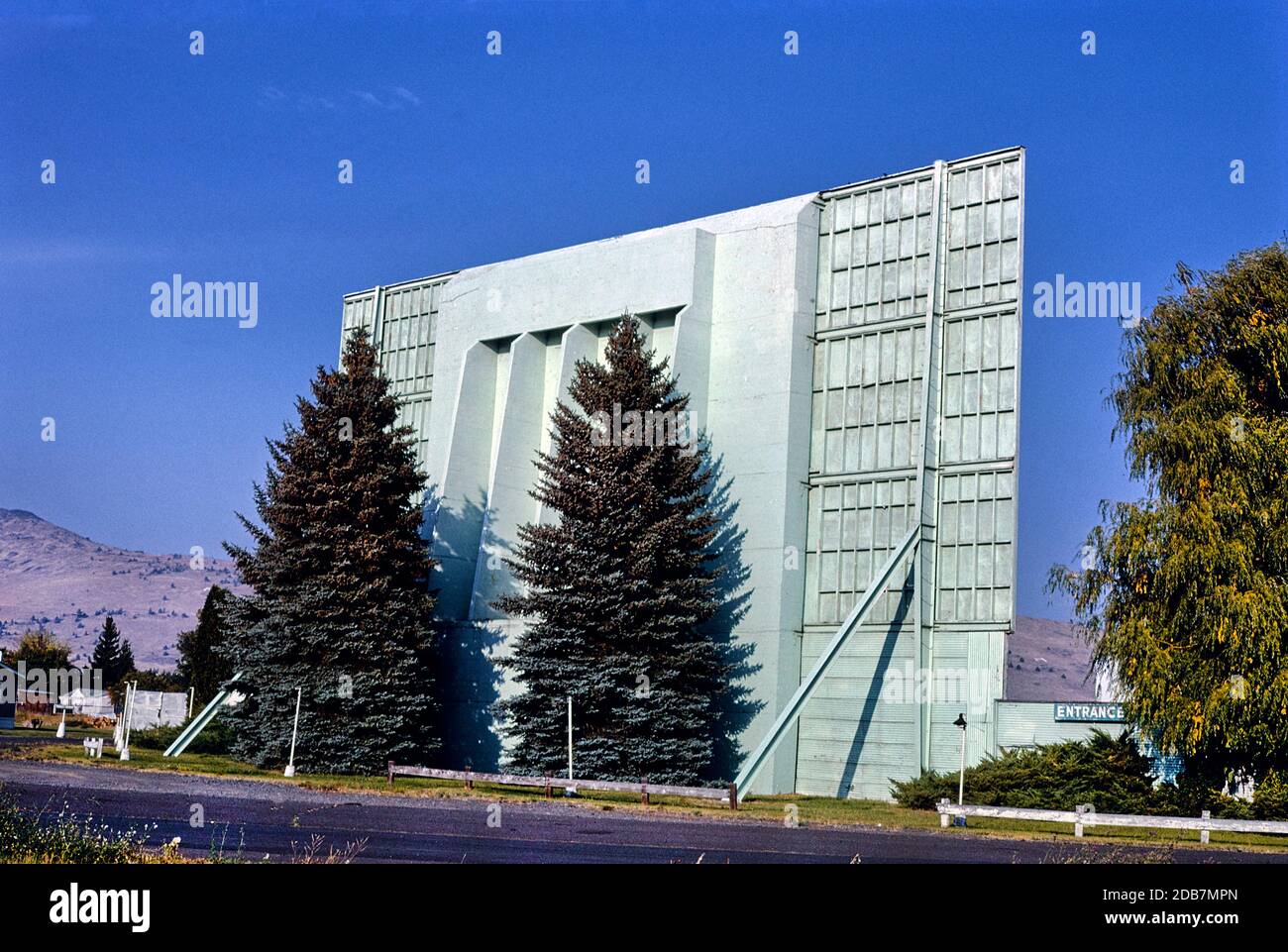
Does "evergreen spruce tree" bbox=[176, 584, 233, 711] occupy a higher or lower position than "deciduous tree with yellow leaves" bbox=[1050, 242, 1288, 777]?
lower

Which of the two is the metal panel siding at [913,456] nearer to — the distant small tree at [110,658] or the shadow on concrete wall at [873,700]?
the shadow on concrete wall at [873,700]

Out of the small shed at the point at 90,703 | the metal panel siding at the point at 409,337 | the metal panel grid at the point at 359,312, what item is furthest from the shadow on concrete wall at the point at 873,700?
the small shed at the point at 90,703

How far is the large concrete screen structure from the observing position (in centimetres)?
3819

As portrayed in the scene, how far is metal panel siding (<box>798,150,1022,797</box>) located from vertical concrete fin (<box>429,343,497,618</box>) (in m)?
13.8

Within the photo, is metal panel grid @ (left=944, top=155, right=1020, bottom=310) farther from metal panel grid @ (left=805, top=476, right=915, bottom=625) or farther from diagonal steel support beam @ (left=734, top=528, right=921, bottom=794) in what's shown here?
diagonal steel support beam @ (left=734, top=528, right=921, bottom=794)

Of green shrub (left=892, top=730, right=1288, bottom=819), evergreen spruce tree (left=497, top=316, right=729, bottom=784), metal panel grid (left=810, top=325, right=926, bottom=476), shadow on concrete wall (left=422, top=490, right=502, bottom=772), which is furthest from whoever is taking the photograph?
shadow on concrete wall (left=422, top=490, right=502, bottom=772)

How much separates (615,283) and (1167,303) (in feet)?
62.7

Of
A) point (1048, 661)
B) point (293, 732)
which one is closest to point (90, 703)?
point (293, 732)

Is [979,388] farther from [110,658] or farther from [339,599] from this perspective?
[110,658]

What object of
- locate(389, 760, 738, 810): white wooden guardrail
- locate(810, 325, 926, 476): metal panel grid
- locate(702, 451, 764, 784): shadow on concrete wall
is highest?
locate(810, 325, 926, 476): metal panel grid

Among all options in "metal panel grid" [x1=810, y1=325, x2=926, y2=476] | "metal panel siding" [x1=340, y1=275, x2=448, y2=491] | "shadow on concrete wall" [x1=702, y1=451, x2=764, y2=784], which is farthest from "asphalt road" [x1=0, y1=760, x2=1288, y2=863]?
"metal panel siding" [x1=340, y1=275, x2=448, y2=491]

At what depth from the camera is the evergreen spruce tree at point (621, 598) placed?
3841cm
